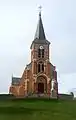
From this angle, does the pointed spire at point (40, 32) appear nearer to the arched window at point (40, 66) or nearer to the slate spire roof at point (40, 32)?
the slate spire roof at point (40, 32)

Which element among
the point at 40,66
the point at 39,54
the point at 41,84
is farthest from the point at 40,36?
the point at 41,84

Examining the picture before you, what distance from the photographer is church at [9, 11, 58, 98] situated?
3083 inches

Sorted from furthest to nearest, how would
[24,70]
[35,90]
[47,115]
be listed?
[24,70] → [35,90] → [47,115]

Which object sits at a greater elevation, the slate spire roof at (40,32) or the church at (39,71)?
the slate spire roof at (40,32)

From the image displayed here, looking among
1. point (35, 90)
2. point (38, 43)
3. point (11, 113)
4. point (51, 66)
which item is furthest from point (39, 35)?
point (11, 113)

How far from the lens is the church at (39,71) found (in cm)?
7831

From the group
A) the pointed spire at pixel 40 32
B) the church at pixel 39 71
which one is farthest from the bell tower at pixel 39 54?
the pointed spire at pixel 40 32

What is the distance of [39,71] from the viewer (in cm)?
7981

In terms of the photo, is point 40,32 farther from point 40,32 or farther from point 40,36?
point 40,36

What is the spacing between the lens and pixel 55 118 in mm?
23656

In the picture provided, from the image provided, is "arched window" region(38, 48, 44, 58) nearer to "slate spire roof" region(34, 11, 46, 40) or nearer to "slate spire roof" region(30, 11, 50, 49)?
"slate spire roof" region(30, 11, 50, 49)

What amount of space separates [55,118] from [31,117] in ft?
5.70

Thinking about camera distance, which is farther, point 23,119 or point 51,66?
point 51,66

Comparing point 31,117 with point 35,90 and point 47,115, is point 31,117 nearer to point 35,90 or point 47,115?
point 47,115
